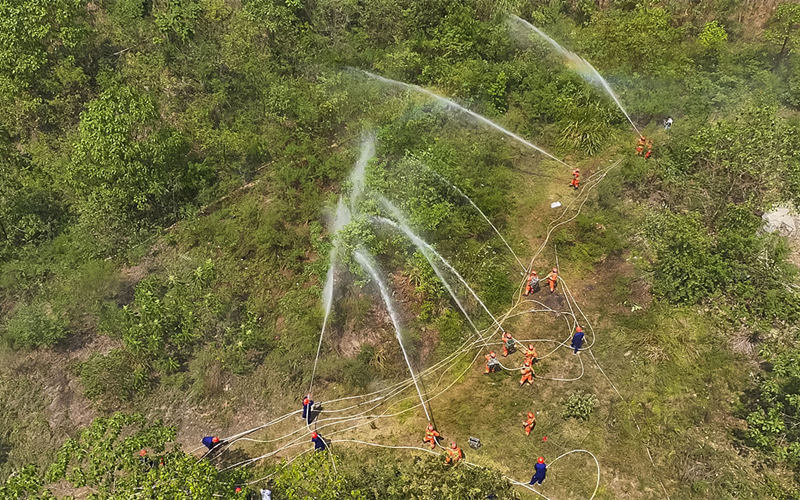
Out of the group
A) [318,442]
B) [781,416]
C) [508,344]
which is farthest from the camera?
[508,344]

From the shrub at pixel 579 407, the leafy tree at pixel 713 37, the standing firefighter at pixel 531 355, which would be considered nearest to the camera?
the shrub at pixel 579 407

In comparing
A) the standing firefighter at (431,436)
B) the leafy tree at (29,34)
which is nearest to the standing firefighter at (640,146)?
the standing firefighter at (431,436)

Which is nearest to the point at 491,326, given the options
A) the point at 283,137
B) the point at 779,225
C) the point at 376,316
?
the point at 376,316

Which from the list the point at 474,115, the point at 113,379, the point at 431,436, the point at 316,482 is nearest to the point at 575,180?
the point at 474,115

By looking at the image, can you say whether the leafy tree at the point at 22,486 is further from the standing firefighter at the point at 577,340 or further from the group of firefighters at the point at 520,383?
the standing firefighter at the point at 577,340

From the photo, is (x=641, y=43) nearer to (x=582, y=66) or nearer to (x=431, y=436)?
(x=582, y=66)

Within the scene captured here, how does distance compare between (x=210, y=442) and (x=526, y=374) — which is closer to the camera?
(x=210, y=442)
